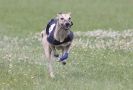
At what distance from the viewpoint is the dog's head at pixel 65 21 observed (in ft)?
38.9

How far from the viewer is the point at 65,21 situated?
470 inches

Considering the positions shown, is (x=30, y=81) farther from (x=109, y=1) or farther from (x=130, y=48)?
(x=109, y=1)

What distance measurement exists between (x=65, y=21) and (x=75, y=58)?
150 inches

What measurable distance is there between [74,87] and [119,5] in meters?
28.7

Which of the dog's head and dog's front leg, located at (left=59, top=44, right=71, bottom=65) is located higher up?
the dog's head

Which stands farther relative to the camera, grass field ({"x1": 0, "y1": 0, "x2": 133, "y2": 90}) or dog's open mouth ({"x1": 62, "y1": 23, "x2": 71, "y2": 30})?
dog's open mouth ({"x1": 62, "y1": 23, "x2": 71, "y2": 30})

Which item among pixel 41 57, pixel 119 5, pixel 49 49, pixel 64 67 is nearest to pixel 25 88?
pixel 49 49

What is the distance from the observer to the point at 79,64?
14430 mm

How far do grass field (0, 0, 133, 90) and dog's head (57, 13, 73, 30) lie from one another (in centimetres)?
108

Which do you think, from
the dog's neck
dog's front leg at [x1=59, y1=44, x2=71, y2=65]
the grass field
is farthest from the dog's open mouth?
the grass field

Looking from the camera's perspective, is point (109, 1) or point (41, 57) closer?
point (41, 57)

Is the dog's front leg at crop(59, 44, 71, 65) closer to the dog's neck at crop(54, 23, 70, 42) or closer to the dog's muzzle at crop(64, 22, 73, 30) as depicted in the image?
the dog's neck at crop(54, 23, 70, 42)

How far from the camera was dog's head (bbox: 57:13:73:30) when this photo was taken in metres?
11.9

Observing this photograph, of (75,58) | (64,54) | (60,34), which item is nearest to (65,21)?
(60,34)
